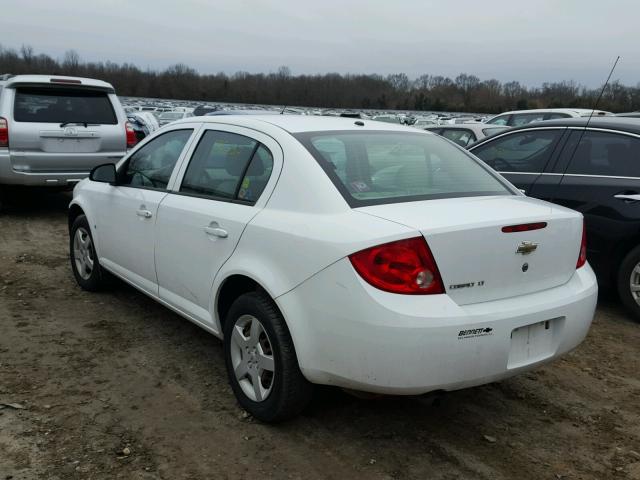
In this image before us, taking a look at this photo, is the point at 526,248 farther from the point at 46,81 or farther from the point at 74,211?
the point at 46,81

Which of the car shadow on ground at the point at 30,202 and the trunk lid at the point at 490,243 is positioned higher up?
the trunk lid at the point at 490,243

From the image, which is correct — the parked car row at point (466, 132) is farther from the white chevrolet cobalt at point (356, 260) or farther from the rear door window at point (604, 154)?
the white chevrolet cobalt at point (356, 260)

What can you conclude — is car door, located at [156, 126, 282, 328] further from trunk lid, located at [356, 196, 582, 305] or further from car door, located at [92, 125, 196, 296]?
trunk lid, located at [356, 196, 582, 305]

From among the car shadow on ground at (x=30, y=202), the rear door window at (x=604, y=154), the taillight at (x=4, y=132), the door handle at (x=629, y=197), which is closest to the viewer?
the door handle at (x=629, y=197)

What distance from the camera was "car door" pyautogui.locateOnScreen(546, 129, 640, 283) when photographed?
488 centimetres

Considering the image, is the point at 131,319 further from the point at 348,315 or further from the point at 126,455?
the point at 348,315

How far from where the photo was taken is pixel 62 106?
321 inches

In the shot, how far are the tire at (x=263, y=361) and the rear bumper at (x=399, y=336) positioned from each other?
118mm

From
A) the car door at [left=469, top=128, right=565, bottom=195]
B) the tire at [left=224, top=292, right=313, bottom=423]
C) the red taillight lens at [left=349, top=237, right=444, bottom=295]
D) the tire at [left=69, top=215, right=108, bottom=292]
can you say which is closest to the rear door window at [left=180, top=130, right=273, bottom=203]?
the tire at [left=224, top=292, right=313, bottom=423]

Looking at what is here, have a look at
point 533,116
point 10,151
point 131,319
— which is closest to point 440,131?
point 533,116

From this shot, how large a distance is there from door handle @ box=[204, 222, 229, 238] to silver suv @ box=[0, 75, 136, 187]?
17.8 ft

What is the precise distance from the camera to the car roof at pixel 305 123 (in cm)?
345

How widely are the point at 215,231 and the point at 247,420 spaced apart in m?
1.05

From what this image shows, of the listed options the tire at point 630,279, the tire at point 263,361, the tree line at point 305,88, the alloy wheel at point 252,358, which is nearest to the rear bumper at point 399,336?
the tire at point 263,361
